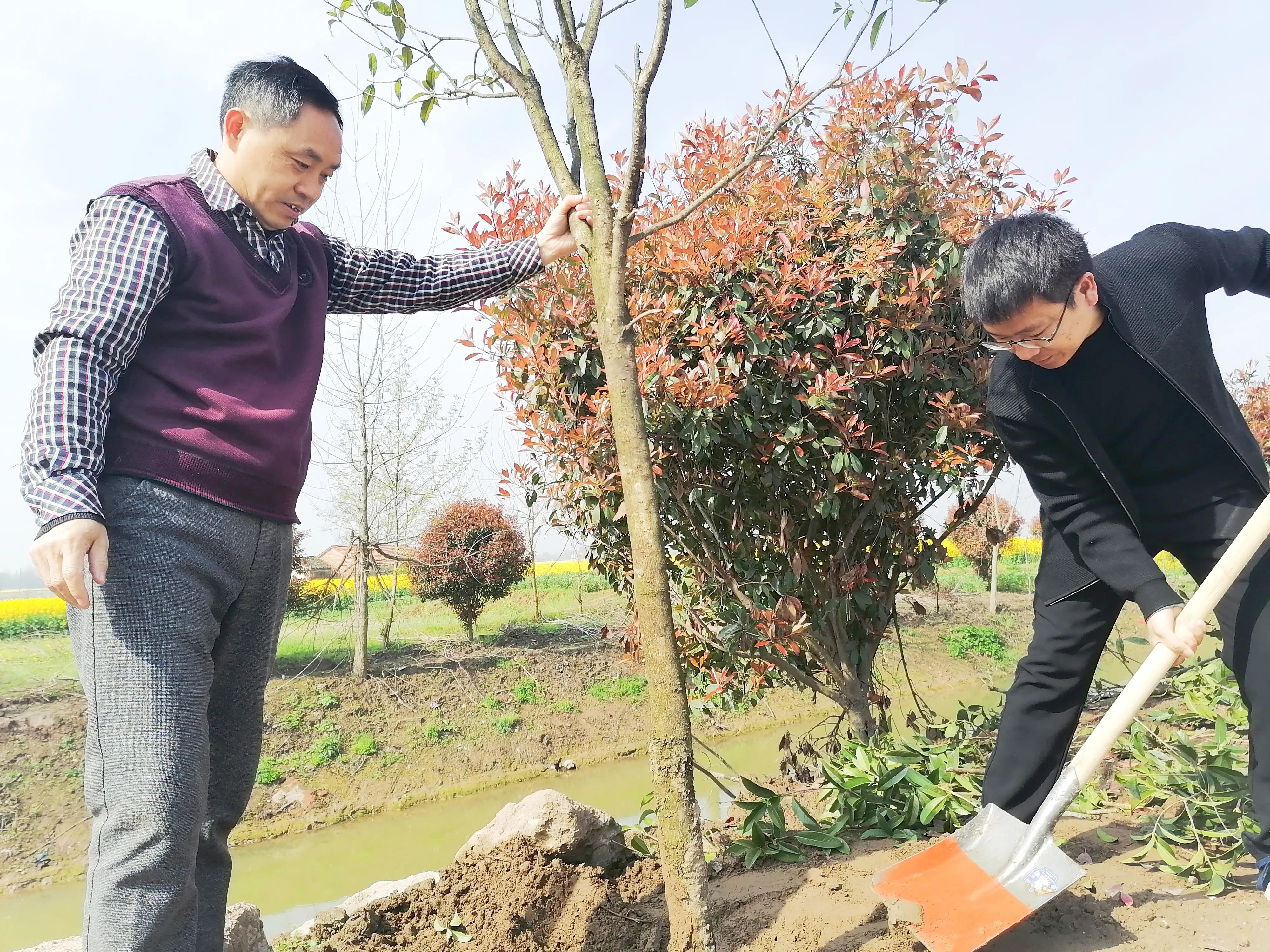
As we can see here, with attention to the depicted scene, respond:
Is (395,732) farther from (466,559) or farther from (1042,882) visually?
(1042,882)

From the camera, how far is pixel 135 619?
1.53 metres

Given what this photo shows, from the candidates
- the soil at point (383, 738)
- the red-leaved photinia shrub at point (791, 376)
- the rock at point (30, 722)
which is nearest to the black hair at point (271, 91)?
the red-leaved photinia shrub at point (791, 376)

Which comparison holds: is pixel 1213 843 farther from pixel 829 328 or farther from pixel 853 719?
pixel 829 328

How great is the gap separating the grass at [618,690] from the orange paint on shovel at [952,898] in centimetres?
590

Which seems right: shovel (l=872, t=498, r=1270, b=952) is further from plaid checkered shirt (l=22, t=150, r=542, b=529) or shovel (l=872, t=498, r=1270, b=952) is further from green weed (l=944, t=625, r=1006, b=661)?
green weed (l=944, t=625, r=1006, b=661)

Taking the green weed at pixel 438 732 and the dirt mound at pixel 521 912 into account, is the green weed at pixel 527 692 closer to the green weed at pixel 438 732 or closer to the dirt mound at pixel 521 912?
the green weed at pixel 438 732

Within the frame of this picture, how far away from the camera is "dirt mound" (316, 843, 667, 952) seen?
7.44 feet

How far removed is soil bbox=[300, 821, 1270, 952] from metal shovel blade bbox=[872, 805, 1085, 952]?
77mm

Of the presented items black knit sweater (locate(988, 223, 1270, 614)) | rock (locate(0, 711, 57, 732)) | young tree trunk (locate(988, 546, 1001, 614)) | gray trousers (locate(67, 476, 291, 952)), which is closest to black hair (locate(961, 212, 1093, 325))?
black knit sweater (locate(988, 223, 1270, 614))

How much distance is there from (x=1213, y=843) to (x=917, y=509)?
4.77 feet

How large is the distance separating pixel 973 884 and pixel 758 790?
80 cm

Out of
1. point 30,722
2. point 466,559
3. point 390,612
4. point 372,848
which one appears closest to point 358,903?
point 372,848

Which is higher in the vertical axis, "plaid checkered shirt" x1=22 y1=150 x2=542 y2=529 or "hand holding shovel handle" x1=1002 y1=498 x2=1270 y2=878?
"plaid checkered shirt" x1=22 y1=150 x2=542 y2=529

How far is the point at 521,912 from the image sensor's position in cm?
235
